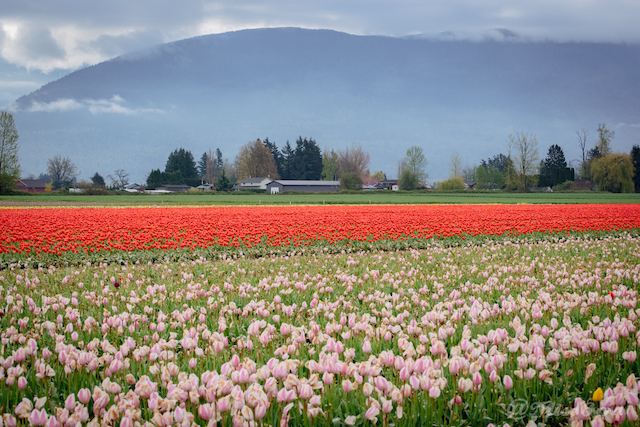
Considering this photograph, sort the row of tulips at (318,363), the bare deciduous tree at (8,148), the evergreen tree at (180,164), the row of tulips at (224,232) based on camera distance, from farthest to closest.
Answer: the evergreen tree at (180,164)
the bare deciduous tree at (8,148)
the row of tulips at (224,232)
the row of tulips at (318,363)

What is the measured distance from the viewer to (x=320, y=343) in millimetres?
3863

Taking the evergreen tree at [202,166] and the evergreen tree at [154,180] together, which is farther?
the evergreen tree at [202,166]

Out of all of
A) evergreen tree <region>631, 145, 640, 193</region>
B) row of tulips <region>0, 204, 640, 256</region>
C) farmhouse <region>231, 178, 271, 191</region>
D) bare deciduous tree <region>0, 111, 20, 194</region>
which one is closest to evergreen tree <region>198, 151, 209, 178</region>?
farmhouse <region>231, 178, 271, 191</region>

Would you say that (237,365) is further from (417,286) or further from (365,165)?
(365,165)

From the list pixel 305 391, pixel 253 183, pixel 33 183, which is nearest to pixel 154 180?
pixel 253 183

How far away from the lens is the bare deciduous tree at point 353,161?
443 ft

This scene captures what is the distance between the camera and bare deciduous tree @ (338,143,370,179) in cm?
13514

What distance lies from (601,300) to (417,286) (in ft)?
7.83

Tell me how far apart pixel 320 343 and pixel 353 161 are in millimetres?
133245

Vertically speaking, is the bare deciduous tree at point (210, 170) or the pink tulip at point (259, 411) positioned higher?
the bare deciduous tree at point (210, 170)

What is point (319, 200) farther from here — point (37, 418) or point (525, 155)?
point (37, 418)

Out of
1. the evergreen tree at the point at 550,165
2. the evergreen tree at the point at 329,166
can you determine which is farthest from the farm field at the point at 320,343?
the evergreen tree at the point at 329,166

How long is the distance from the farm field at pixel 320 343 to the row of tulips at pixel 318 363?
0.06 ft

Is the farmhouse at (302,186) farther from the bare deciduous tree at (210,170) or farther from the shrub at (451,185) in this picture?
the bare deciduous tree at (210,170)
